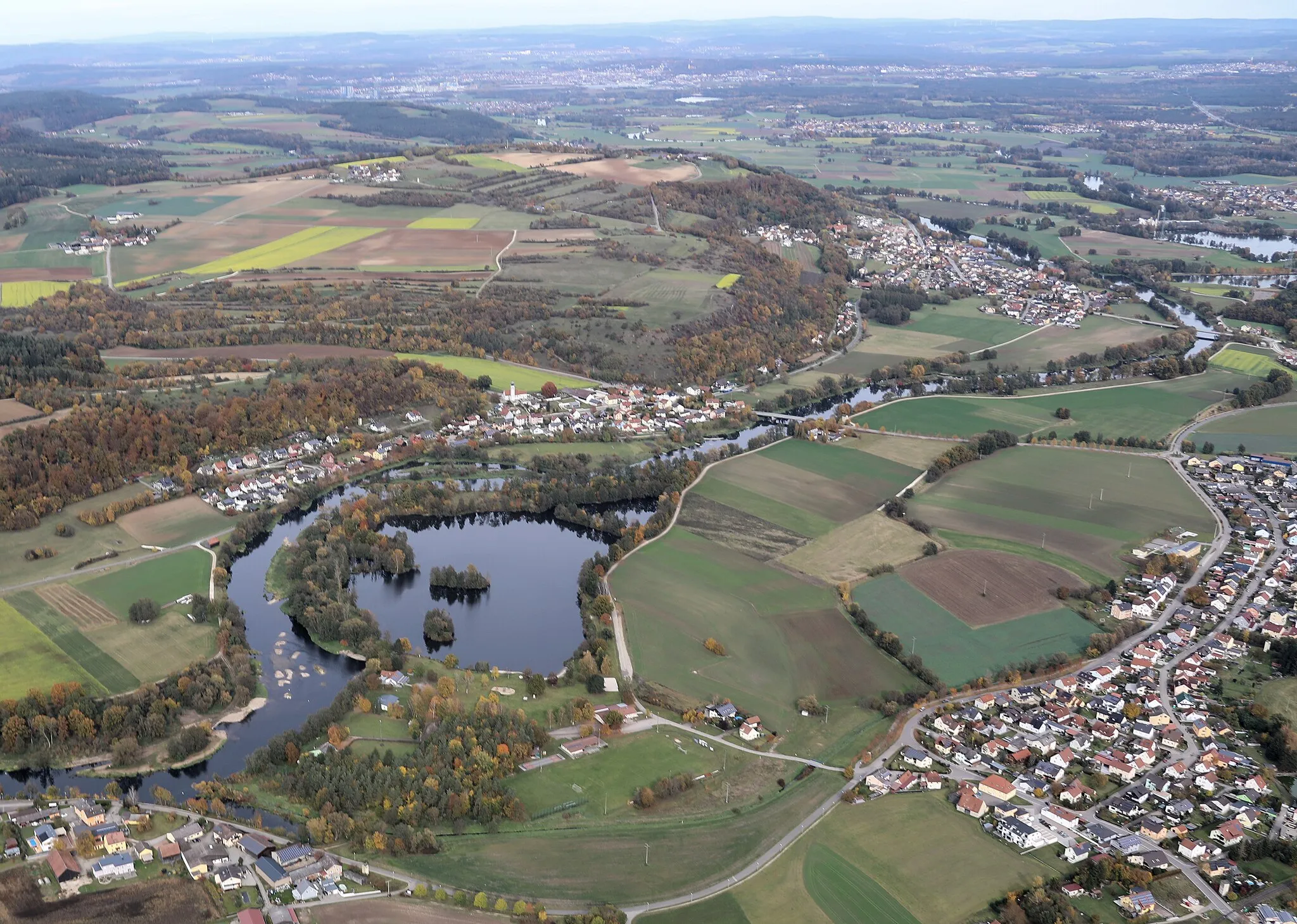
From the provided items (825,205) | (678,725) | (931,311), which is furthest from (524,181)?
(678,725)

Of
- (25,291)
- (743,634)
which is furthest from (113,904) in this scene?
(25,291)

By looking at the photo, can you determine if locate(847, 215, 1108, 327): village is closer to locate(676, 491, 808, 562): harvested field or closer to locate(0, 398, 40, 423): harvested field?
locate(676, 491, 808, 562): harvested field

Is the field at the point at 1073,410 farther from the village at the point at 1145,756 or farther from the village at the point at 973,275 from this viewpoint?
the village at the point at 1145,756

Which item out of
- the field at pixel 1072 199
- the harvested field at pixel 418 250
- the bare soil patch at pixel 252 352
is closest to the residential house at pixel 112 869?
the bare soil patch at pixel 252 352

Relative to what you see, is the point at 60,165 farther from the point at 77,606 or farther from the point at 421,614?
the point at 421,614

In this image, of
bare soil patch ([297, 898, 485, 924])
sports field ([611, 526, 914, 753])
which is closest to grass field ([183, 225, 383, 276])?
sports field ([611, 526, 914, 753])
